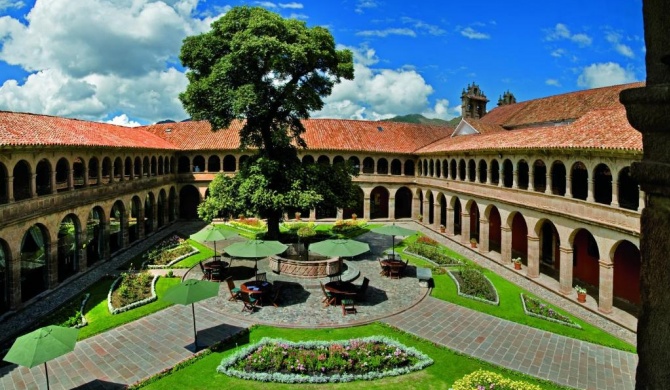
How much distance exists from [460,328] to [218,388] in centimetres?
941

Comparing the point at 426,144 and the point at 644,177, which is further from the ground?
the point at 426,144

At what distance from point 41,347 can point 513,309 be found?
17.6 meters

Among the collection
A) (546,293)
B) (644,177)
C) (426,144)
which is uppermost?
(426,144)

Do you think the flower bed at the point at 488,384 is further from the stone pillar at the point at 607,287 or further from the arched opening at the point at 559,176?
the arched opening at the point at 559,176

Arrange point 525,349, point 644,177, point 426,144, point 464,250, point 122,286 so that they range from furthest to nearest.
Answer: point 426,144, point 464,250, point 122,286, point 525,349, point 644,177

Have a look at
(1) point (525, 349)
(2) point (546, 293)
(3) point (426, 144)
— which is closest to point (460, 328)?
(1) point (525, 349)

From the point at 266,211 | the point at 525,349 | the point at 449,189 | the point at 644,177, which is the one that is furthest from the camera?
the point at 449,189

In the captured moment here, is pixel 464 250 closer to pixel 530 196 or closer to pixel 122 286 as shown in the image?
pixel 530 196

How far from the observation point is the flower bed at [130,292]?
1855 cm

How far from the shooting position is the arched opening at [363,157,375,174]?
1762 inches

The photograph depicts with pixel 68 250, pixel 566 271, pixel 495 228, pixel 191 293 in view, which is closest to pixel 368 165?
pixel 495 228

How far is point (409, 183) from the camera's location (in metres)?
44.3

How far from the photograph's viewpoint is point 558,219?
2252 cm

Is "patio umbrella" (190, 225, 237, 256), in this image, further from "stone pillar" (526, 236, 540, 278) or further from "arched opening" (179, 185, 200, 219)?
"arched opening" (179, 185, 200, 219)
